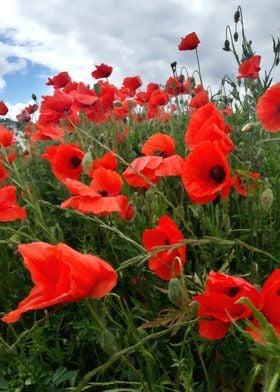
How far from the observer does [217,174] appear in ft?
4.65

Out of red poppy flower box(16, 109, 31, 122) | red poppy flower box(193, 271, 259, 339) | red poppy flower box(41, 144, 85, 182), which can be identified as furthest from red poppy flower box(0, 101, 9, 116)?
red poppy flower box(193, 271, 259, 339)

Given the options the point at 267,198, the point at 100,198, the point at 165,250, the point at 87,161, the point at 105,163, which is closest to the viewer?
the point at 165,250

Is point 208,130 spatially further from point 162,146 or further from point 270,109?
point 270,109

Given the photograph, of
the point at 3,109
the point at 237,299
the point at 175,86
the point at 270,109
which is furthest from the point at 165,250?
the point at 3,109

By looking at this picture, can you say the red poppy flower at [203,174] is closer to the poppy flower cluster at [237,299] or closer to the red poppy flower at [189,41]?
the poppy flower cluster at [237,299]

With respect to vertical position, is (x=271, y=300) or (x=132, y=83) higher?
(x=132, y=83)

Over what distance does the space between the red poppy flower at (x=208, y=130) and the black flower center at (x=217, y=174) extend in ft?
0.18

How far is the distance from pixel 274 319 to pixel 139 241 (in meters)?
0.84

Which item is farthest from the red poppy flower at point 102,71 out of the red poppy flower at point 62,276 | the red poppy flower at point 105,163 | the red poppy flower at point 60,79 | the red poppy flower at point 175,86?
the red poppy flower at point 62,276

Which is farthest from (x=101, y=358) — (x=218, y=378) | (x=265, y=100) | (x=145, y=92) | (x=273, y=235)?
(x=145, y=92)

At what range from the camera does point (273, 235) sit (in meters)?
1.59

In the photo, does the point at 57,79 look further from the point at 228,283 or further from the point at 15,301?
the point at 228,283

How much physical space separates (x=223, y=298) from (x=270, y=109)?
1.30 meters

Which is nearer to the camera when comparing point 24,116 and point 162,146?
point 162,146
